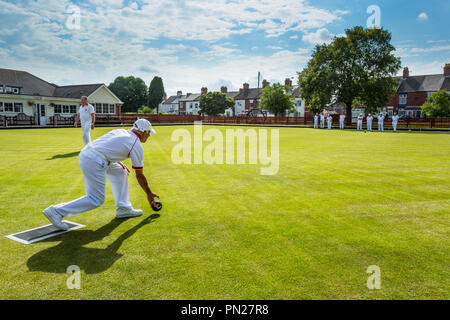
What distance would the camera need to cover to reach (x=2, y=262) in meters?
3.39

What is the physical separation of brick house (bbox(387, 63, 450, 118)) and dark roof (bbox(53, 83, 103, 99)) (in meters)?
58.0

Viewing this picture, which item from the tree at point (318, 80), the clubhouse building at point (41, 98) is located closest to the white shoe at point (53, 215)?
the clubhouse building at point (41, 98)

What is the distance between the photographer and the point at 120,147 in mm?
4215

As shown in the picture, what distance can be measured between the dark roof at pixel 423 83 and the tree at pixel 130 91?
69.7m

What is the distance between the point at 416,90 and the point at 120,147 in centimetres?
7213

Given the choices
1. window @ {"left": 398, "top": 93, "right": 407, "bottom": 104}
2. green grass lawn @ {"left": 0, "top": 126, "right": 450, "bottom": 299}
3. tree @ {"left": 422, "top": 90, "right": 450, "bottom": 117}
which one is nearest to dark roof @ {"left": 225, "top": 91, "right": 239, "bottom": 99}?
window @ {"left": 398, "top": 93, "right": 407, "bottom": 104}

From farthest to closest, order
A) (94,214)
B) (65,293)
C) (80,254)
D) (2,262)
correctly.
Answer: (94,214) < (80,254) < (2,262) < (65,293)

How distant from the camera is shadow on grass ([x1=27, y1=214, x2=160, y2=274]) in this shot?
3.30 m

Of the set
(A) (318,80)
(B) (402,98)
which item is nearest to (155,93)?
(A) (318,80)

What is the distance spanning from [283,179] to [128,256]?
188 inches

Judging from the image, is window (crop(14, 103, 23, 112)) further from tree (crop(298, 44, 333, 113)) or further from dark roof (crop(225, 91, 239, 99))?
dark roof (crop(225, 91, 239, 99))
